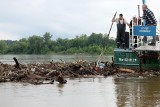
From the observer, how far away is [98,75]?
76.3 ft

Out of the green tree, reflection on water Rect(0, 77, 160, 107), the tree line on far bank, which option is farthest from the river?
the green tree

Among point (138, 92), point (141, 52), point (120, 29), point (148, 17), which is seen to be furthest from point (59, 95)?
point (148, 17)

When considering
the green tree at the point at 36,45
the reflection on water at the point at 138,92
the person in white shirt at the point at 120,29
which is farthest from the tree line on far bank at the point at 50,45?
the reflection on water at the point at 138,92

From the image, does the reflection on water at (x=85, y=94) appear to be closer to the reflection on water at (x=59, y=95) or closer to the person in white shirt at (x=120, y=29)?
the reflection on water at (x=59, y=95)

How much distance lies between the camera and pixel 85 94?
15.6 m

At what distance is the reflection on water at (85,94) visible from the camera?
527 inches

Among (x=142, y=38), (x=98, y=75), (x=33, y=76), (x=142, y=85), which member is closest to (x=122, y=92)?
(x=142, y=85)

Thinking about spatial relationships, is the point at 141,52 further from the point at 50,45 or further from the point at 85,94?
the point at 50,45

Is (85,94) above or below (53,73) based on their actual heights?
below

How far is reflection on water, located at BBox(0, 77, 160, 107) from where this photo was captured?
13.4 metres

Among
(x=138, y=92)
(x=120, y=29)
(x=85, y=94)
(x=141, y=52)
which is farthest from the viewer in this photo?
(x=120, y=29)

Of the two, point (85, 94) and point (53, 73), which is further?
point (53, 73)

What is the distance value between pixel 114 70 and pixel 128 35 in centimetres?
241

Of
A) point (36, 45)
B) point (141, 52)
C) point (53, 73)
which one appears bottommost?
point (53, 73)
